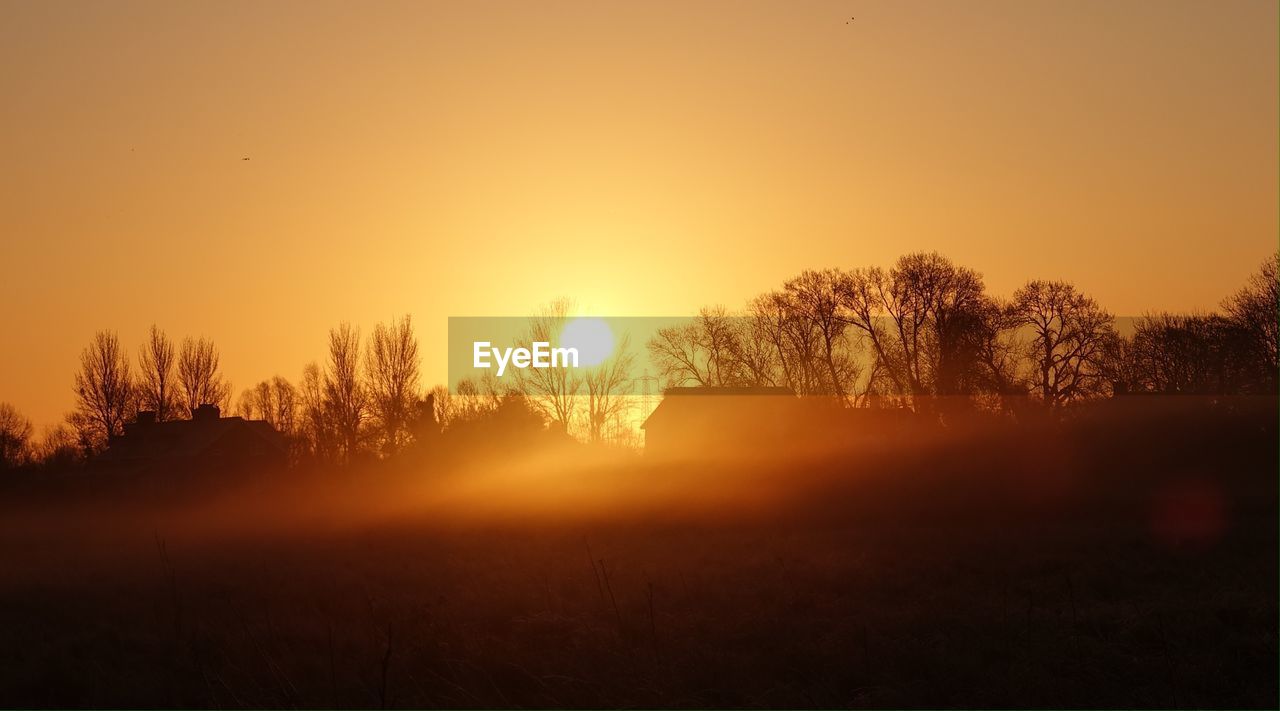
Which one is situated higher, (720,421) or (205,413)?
(205,413)

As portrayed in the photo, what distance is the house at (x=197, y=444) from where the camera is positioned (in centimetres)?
5800

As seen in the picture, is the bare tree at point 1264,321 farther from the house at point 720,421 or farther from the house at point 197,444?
the house at point 197,444

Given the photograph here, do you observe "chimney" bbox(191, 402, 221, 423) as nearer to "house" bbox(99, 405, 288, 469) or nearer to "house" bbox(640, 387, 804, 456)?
"house" bbox(99, 405, 288, 469)

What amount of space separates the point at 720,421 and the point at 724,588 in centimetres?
3902

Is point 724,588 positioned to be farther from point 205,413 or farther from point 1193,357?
point 205,413

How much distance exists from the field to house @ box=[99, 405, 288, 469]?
45.8 ft

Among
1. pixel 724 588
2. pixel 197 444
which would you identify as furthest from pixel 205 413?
pixel 724 588

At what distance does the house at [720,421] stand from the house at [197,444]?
22848mm

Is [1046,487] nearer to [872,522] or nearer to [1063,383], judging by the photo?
[872,522]

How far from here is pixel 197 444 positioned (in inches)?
2301

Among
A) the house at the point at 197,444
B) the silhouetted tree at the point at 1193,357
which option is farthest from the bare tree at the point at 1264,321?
the house at the point at 197,444

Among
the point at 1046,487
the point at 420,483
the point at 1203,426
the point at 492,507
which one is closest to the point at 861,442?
the point at 1046,487

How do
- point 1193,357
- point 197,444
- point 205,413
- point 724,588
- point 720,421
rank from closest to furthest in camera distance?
point 724,588 < point 1193,357 < point 720,421 < point 197,444 < point 205,413

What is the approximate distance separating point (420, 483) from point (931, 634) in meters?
36.9
